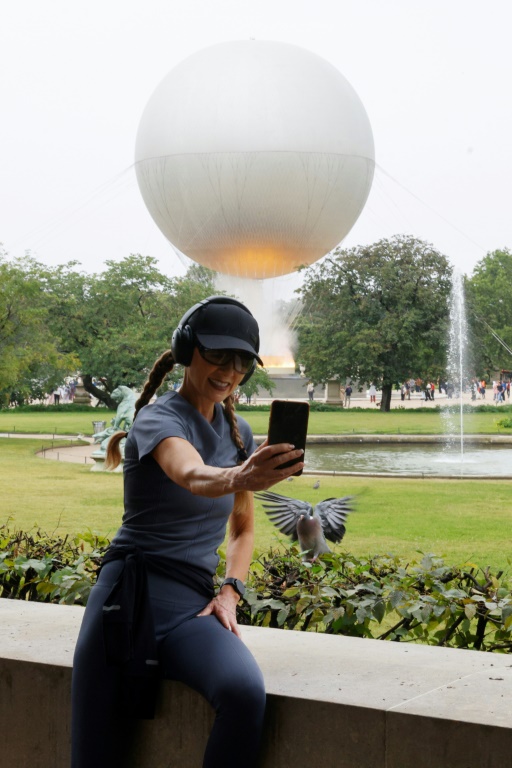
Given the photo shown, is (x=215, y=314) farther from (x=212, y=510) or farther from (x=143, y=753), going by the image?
(x=143, y=753)

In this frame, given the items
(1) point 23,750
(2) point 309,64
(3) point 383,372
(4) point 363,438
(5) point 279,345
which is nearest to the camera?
(1) point 23,750

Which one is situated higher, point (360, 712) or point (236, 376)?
point (236, 376)

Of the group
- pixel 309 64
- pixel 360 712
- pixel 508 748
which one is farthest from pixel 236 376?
pixel 309 64

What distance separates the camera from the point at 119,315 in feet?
133

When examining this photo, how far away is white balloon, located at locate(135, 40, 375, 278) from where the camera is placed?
192 ft

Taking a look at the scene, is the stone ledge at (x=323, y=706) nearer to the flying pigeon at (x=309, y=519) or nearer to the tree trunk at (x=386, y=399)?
the flying pigeon at (x=309, y=519)

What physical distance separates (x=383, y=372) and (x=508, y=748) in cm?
4427

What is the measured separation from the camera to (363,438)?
24906mm

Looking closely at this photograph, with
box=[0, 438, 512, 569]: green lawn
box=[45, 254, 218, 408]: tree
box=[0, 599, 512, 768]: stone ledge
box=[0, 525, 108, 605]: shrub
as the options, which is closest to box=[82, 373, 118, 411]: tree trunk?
box=[45, 254, 218, 408]: tree

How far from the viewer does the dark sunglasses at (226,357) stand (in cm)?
294

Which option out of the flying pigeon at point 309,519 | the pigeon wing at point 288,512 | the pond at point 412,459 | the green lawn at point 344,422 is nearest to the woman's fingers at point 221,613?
the flying pigeon at point 309,519

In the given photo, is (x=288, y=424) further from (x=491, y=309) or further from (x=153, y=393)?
(x=491, y=309)

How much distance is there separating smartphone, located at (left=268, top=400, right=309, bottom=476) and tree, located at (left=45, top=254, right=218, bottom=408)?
33.7 m

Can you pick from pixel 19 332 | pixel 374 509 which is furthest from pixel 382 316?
pixel 374 509
